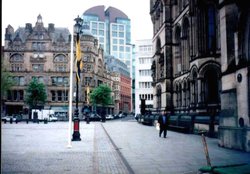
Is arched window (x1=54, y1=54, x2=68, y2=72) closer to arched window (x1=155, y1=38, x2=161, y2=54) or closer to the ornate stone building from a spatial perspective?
the ornate stone building

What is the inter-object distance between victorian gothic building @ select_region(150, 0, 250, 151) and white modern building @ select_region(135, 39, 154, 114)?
39913 mm

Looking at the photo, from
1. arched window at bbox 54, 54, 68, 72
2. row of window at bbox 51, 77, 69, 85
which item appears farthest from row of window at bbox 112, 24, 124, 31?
row of window at bbox 51, 77, 69, 85

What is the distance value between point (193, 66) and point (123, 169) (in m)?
22.1

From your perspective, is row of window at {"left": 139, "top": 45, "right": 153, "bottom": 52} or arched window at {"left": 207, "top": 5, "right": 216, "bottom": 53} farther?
row of window at {"left": 139, "top": 45, "right": 153, "bottom": 52}

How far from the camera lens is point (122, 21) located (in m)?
162

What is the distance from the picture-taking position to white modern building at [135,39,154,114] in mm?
93688

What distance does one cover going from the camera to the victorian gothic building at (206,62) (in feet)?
46.0

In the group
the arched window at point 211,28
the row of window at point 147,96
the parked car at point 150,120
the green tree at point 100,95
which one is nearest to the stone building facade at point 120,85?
the row of window at point 147,96

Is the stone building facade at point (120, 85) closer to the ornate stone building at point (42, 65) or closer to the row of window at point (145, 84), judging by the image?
the row of window at point (145, 84)

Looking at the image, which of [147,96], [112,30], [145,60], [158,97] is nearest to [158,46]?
[158,97]

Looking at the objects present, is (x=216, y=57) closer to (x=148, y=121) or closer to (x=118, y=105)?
(x=148, y=121)

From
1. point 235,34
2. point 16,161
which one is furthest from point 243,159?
point 16,161

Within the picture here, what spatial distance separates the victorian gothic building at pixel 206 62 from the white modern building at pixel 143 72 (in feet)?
131

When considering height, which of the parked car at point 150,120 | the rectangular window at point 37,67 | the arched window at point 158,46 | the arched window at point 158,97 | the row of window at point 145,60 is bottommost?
the parked car at point 150,120
